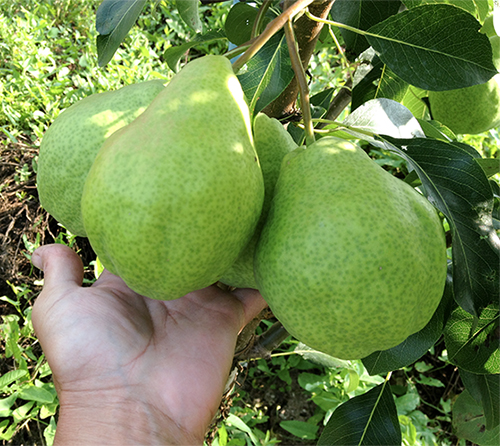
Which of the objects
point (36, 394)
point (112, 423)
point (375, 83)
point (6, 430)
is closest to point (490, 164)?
point (375, 83)

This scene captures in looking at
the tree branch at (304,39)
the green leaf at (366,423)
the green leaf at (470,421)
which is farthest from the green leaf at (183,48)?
the green leaf at (470,421)

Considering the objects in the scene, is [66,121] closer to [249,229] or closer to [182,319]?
[249,229]

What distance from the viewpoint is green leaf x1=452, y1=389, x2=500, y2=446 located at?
158 cm

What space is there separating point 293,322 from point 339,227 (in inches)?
8.0

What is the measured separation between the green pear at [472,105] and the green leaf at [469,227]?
0.73m

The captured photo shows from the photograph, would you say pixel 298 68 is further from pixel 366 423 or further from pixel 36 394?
pixel 36 394

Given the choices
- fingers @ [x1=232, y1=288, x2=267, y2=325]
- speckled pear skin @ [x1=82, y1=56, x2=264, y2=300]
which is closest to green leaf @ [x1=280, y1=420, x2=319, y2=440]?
fingers @ [x1=232, y1=288, x2=267, y2=325]

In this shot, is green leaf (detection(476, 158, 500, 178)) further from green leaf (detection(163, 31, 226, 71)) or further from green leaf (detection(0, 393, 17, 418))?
green leaf (detection(0, 393, 17, 418))

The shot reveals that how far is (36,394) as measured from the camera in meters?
1.81

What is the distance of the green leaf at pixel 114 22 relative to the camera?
1.20 meters

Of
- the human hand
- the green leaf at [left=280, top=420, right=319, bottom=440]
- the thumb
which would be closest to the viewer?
the human hand

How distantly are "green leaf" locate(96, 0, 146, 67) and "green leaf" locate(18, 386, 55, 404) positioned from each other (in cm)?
133

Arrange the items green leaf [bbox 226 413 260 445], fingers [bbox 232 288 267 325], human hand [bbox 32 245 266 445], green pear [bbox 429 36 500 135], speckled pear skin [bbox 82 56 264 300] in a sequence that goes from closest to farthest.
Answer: speckled pear skin [bbox 82 56 264 300] < human hand [bbox 32 245 266 445] < fingers [bbox 232 288 267 325] < green pear [bbox 429 36 500 135] < green leaf [bbox 226 413 260 445]

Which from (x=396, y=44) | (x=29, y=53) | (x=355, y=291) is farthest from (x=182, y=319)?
(x=29, y=53)
